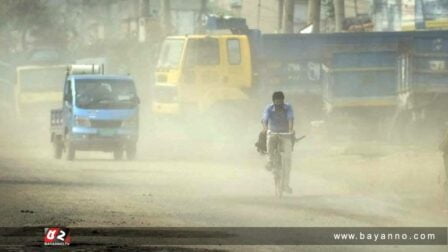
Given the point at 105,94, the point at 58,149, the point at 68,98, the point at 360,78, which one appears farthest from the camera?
the point at 360,78

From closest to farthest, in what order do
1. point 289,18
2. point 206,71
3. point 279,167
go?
point 279,167
point 206,71
point 289,18

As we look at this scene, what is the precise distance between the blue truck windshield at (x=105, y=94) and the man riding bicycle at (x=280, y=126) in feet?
33.0

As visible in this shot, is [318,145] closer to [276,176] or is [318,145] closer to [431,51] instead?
[431,51]

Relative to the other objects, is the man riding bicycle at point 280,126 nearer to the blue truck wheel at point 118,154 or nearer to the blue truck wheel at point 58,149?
the blue truck wheel at point 118,154

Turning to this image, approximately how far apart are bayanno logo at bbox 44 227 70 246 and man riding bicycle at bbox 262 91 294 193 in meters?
6.05

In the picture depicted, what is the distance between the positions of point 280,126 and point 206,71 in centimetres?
1320

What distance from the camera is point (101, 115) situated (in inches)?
1181

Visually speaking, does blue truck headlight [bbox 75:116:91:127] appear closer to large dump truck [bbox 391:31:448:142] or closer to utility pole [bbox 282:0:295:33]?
large dump truck [bbox 391:31:448:142]

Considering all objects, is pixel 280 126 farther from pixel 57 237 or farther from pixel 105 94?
pixel 105 94

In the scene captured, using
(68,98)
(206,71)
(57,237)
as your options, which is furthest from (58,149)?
(57,237)

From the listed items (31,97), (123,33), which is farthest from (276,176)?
(123,33)

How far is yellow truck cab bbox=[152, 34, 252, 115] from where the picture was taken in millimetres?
33406

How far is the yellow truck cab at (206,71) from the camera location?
33.4 m

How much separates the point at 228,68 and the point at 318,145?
→ 3.21 metres
